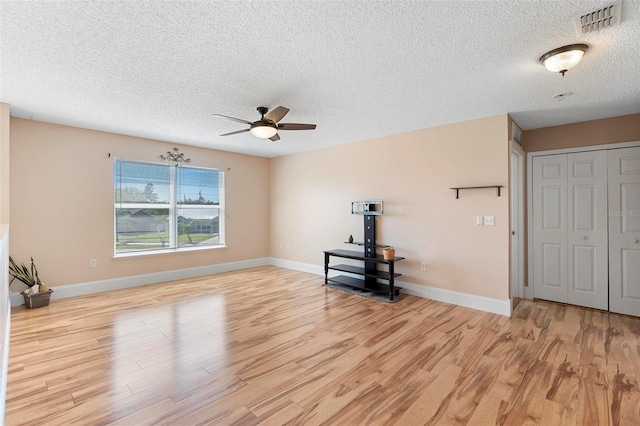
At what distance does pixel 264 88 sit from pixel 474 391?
3321 mm

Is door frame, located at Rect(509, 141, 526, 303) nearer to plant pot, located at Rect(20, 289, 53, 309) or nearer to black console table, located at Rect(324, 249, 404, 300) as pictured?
black console table, located at Rect(324, 249, 404, 300)

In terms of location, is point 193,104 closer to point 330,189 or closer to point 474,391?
point 330,189

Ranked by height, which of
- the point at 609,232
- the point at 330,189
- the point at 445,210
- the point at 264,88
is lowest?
the point at 609,232

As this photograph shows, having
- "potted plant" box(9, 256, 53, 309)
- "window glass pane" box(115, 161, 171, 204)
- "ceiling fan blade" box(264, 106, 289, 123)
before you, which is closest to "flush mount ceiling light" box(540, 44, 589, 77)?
"ceiling fan blade" box(264, 106, 289, 123)

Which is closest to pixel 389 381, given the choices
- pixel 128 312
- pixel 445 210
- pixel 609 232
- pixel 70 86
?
pixel 445 210

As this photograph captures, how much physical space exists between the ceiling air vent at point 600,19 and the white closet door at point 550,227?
2.84 meters

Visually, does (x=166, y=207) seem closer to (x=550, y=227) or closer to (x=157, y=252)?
(x=157, y=252)

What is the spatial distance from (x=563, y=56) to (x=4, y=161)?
5.81m

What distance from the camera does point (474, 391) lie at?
7.39 feet

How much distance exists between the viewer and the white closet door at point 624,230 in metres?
3.81

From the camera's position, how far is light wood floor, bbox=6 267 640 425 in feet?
6.61

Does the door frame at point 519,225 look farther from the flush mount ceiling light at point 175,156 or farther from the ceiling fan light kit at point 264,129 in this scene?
the flush mount ceiling light at point 175,156

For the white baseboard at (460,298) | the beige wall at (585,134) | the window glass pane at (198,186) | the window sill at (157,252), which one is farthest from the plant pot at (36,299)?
the beige wall at (585,134)

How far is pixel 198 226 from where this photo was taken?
6207 mm
